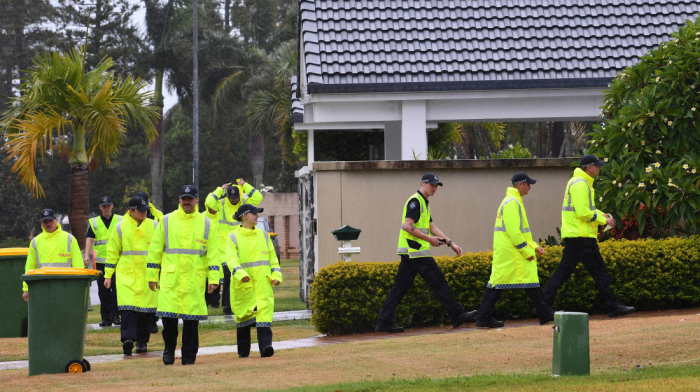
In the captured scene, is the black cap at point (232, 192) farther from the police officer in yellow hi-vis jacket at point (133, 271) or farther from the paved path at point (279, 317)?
the police officer in yellow hi-vis jacket at point (133, 271)

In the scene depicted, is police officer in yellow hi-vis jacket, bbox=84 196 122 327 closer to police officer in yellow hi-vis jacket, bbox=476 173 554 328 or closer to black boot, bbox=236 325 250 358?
black boot, bbox=236 325 250 358

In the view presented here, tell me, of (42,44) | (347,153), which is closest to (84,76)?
(347,153)

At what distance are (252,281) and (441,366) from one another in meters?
2.40

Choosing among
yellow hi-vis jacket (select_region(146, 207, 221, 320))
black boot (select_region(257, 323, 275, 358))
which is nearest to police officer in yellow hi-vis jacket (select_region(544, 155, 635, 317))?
black boot (select_region(257, 323, 275, 358))

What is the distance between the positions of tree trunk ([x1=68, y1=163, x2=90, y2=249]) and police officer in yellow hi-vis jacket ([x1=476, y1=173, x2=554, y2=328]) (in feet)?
32.6

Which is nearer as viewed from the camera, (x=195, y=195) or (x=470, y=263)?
(x=195, y=195)

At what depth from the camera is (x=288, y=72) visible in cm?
3031

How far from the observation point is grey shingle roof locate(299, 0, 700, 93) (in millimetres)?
14102

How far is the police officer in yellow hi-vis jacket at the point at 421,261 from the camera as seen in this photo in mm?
10078

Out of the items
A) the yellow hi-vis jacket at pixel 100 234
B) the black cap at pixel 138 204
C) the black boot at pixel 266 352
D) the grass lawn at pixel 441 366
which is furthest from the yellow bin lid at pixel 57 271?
the yellow hi-vis jacket at pixel 100 234

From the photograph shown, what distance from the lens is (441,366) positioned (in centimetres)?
772

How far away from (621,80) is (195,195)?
21.5ft

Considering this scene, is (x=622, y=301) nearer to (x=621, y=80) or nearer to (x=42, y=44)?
(x=621, y=80)

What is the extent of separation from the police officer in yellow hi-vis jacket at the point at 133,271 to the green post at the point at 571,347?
207 inches
